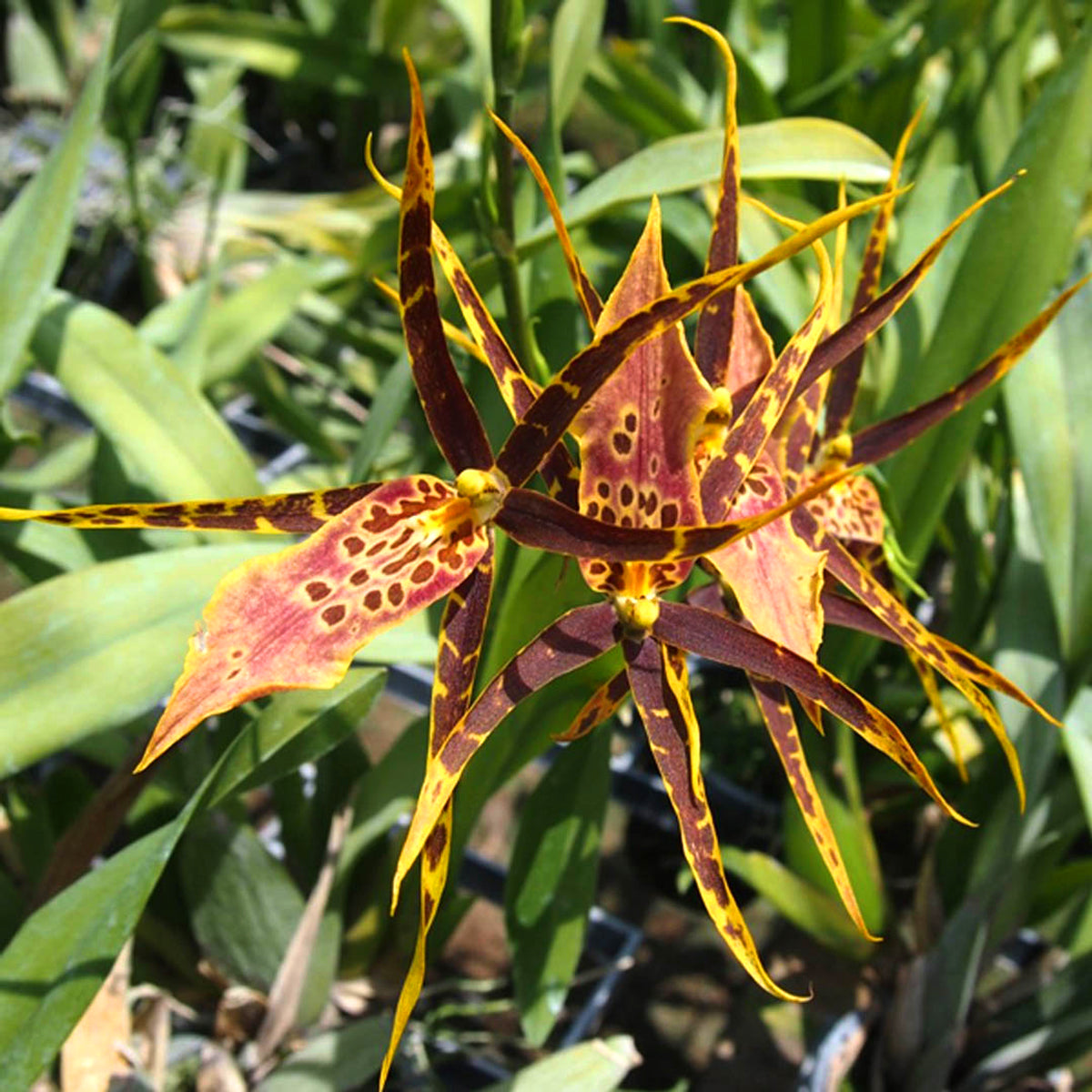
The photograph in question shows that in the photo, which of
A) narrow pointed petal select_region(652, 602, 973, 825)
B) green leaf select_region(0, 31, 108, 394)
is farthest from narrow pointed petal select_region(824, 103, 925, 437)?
green leaf select_region(0, 31, 108, 394)

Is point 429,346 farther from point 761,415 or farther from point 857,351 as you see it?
point 857,351

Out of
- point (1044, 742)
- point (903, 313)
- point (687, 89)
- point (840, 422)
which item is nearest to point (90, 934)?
point (840, 422)

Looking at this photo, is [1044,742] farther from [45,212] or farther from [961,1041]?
[45,212]

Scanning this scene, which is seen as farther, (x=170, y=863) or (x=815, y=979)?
(x=815, y=979)

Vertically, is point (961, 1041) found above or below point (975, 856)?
below

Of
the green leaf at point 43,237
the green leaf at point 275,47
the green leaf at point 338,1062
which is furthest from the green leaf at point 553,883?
the green leaf at point 275,47

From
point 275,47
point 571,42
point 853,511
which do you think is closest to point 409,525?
point 853,511

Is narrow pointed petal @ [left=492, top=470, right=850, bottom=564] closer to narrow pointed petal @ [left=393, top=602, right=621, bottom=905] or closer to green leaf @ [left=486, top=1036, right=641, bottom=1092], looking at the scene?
narrow pointed petal @ [left=393, top=602, right=621, bottom=905]
